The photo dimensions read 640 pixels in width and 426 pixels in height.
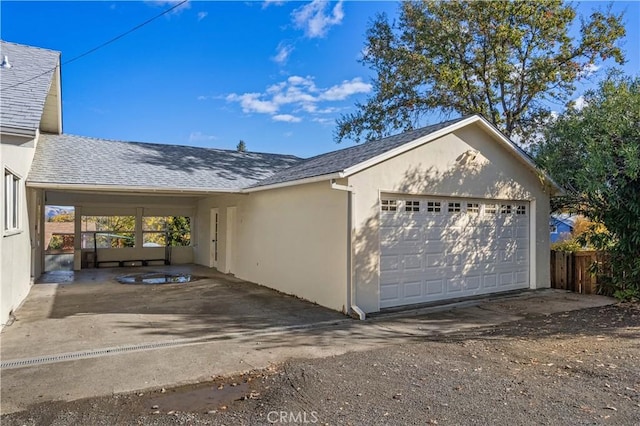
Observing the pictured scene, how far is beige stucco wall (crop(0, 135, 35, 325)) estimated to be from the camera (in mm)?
6637

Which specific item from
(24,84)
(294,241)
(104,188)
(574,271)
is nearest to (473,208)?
(574,271)

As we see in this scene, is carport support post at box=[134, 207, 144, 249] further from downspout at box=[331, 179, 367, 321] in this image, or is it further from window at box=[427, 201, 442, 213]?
window at box=[427, 201, 442, 213]

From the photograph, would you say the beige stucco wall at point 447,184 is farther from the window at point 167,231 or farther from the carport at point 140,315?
the window at point 167,231

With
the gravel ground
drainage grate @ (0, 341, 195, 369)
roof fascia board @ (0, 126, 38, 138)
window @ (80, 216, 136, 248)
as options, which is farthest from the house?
window @ (80, 216, 136, 248)

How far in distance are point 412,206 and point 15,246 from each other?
777 cm

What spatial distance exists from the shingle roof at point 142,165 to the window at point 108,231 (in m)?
4.05

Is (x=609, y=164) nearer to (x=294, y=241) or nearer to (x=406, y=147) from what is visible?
(x=406, y=147)

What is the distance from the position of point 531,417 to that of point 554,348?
247cm

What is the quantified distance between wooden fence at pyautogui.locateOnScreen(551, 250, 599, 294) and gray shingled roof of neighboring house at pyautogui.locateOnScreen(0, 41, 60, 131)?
11.9 metres

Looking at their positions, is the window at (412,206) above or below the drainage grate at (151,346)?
above

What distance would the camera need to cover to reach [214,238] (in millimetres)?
15156

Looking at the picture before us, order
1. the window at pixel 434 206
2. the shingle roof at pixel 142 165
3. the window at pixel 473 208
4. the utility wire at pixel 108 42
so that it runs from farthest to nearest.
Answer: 1. the shingle roof at pixel 142 165
2. the window at pixel 473 208
3. the window at pixel 434 206
4. the utility wire at pixel 108 42

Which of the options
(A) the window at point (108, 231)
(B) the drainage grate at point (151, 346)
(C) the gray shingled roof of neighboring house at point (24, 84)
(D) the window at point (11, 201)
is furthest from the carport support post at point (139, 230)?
(B) the drainage grate at point (151, 346)

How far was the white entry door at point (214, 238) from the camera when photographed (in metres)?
14.9
